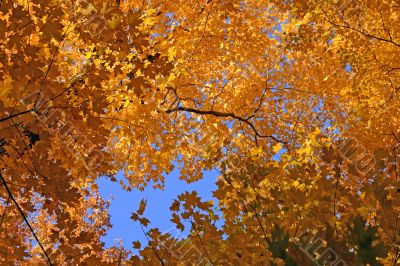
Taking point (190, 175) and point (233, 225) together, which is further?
point (190, 175)

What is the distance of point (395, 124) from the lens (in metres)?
9.94

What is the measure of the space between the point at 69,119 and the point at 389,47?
24.0 feet

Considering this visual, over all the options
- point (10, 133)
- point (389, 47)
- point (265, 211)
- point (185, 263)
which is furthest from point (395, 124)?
point (10, 133)

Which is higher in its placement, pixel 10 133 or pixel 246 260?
pixel 10 133

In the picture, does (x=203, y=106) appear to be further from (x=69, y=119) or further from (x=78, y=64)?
(x=69, y=119)

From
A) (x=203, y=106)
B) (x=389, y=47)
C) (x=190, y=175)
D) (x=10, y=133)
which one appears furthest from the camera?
(x=190, y=175)

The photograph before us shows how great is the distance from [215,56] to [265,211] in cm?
644

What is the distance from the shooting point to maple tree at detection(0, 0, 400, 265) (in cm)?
366

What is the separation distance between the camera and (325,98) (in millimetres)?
12234

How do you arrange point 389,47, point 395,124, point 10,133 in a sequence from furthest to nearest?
1. point 395,124
2. point 389,47
3. point 10,133

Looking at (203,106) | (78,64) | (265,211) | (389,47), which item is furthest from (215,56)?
(265,211)

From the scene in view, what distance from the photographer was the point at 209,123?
36.1ft

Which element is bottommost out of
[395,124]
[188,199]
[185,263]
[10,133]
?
[185,263]

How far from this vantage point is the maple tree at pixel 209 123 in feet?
12.0
